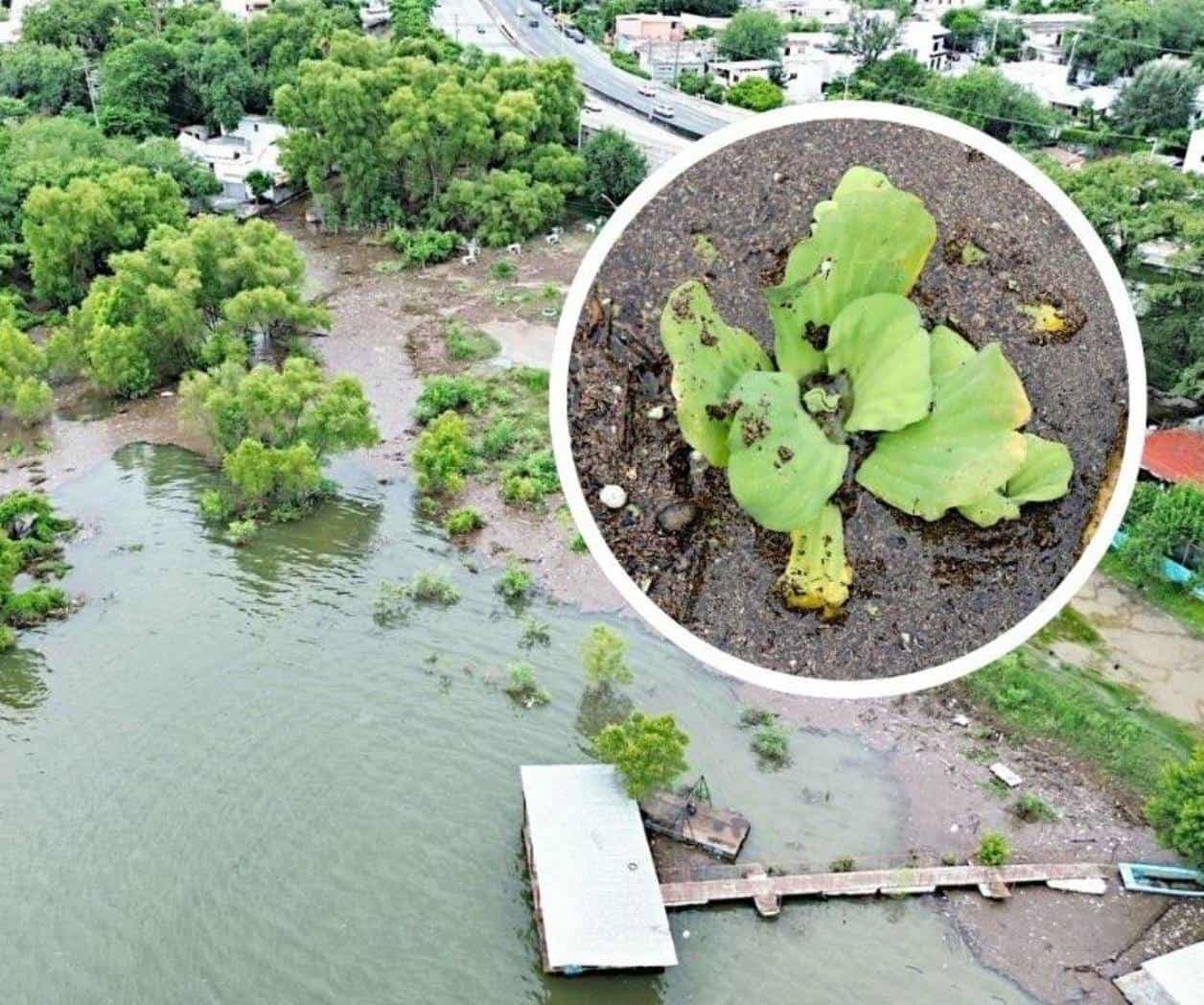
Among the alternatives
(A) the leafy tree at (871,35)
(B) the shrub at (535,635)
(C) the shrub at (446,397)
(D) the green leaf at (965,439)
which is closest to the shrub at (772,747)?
(B) the shrub at (535,635)

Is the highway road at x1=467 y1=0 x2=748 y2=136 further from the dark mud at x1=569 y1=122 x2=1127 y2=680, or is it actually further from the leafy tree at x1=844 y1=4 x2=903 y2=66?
the dark mud at x1=569 y1=122 x2=1127 y2=680

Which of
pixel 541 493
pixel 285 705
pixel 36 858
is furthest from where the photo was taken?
pixel 541 493

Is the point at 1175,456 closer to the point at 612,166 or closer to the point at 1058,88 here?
the point at 612,166

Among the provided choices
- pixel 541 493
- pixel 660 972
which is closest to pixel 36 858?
pixel 660 972

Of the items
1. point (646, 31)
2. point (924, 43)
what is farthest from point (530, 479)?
point (924, 43)

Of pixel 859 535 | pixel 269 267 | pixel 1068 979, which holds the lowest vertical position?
pixel 1068 979

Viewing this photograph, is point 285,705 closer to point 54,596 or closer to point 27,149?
point 54,596

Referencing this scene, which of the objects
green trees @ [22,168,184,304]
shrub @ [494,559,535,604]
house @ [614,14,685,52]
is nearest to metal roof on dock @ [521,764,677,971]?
shrub @ [494,559,535,604]
